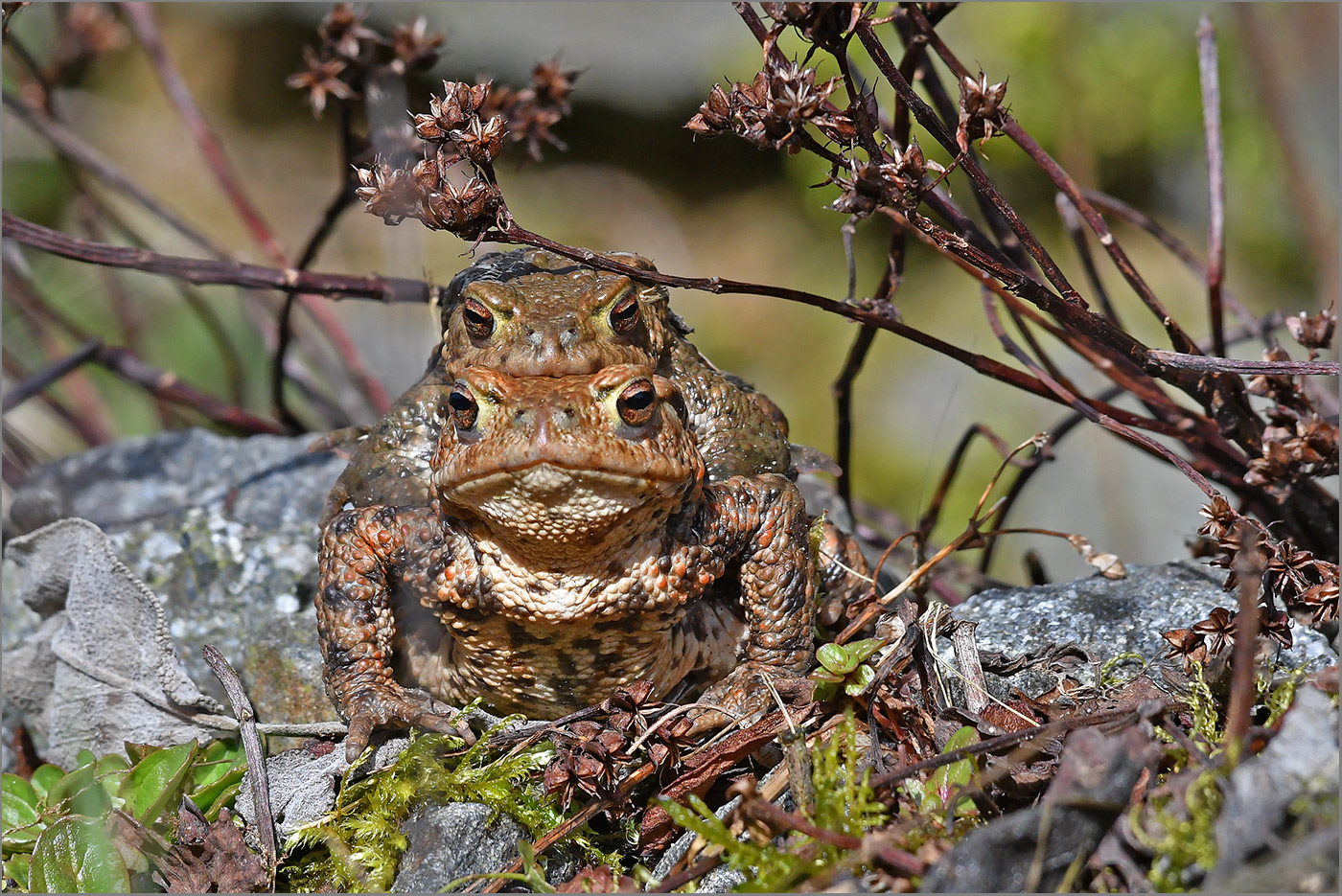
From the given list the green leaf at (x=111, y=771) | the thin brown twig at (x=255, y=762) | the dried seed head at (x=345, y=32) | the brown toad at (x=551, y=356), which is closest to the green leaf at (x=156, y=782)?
the green leaf at (x=111, y=771)

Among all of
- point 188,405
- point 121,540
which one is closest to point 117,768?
point 121,540

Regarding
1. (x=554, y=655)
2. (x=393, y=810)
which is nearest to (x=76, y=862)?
(x=393, y=810)

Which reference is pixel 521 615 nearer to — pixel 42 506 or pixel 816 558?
pixel 816 558

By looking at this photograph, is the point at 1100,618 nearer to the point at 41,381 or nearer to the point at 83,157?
the point at 41,381

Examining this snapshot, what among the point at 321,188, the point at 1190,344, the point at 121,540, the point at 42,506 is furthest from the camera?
the point at 321,188

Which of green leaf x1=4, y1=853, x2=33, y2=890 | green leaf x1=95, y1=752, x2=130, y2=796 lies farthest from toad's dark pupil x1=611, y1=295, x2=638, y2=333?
green leaf x1=4, y1=853, x2=33, y2=890

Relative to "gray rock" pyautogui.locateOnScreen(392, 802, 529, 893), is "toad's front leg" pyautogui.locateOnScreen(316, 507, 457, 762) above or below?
above

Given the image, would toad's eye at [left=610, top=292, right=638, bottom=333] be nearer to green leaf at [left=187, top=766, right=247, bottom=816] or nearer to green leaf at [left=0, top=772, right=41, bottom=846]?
green leaf at [left=187, top=766, right=247, bottom=816]
